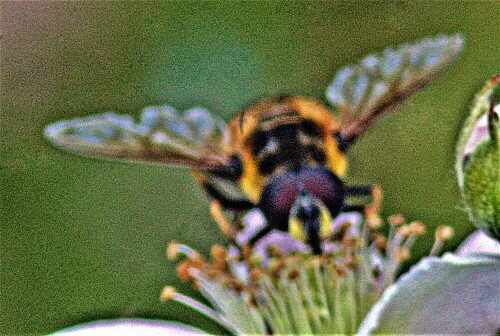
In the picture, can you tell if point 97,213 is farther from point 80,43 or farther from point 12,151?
point 80,43

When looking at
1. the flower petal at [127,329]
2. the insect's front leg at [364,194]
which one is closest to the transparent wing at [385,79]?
the insect's front leg at [364,194]

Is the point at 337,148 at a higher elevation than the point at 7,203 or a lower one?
higher

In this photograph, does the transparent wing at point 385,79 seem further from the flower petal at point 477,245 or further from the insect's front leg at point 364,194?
the flower petal at point 477,245

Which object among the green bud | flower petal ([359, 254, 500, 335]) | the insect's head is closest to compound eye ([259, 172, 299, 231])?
the insect's head

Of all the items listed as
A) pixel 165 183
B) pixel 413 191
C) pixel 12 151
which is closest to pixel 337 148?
pixel 413 191

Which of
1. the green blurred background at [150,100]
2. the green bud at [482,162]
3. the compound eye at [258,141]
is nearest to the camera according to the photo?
the green bud at [482,162]

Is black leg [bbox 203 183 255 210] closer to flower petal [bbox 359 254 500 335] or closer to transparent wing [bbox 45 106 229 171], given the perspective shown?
transparent wing [bbox 45 106 229 171]
